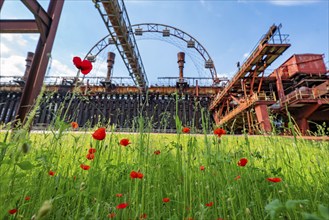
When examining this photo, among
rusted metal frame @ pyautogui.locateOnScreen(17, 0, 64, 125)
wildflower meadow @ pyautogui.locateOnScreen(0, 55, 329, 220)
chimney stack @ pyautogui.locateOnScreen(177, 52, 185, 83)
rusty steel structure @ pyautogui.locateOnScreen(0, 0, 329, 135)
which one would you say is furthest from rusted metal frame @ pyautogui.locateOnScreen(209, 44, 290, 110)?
wildflower meadow @ pyautogui.locateOnScreen(0, 55, 329, 220)

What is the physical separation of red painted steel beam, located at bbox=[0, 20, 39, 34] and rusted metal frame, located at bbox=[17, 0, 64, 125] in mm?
237

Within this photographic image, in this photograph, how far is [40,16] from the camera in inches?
148

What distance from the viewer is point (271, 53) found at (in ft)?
36.5

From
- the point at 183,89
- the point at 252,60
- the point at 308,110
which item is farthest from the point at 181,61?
the point at 308,110

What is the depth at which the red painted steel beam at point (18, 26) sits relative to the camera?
149 inches

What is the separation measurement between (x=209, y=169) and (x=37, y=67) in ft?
13.8

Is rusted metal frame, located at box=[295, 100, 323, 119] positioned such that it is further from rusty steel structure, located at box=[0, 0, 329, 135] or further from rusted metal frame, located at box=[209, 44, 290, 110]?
rusted metal frame, located at box=[209, 44, 290, 110]

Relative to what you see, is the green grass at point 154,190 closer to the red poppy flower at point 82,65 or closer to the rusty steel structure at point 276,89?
the red poppy flower at point 82,65

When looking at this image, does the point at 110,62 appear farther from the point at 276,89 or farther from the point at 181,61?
the point at 276,89

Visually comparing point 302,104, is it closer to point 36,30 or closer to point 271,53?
point 271,53

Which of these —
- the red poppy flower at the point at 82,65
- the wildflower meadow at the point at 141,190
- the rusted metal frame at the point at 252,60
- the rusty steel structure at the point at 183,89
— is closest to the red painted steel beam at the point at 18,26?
the rusty steel structure at the point at 183,89

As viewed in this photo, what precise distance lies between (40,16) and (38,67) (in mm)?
1025

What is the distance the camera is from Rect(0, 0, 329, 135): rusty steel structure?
13.2 feet

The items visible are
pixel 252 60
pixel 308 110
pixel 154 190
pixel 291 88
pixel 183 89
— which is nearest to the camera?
pixel 154 190
